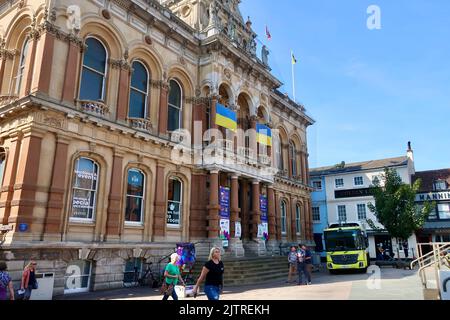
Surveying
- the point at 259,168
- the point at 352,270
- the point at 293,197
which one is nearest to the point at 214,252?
the point at 259,168

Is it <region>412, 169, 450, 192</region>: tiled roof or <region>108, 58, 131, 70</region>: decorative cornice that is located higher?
<region>108, 58, 131, 70</region>: decorative cornice

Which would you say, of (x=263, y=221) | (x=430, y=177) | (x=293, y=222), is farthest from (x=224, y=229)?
(x=430, y=177)

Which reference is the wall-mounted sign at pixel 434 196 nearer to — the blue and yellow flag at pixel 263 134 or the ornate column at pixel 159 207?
the blue and yellow flag at pixel 263 134

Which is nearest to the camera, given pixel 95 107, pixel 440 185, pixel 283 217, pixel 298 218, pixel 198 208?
pixel 95 107

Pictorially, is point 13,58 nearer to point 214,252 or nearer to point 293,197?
point 214,252

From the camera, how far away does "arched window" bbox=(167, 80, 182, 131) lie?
20255 millimetres

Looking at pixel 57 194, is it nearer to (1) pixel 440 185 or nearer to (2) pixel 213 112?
(2) pixel 213 112

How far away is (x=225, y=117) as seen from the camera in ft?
71.1

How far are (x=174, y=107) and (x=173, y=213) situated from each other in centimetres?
633

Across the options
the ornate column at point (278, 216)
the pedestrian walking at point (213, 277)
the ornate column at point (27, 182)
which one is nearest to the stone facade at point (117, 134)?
the ornate column at point (27, 182)

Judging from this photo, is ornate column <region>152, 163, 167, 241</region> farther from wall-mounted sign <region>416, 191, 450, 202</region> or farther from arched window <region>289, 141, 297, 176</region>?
wall-mounted sign <region>416, 191, 450, 202</region>

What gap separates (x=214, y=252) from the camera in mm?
7738

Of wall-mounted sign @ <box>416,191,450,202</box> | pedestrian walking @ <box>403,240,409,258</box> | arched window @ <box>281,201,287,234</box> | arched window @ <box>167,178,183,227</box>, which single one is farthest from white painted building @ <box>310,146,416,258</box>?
arched window @ <box>167,178,183,227</box>

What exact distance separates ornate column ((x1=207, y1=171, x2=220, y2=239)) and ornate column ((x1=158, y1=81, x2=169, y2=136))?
3.85m
